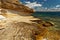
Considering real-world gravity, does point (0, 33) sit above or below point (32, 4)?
below

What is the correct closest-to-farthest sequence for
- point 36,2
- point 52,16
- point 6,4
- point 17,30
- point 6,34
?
point 6,34 → point 17,30 → point 36,2 → point 52,16 → point 6,4

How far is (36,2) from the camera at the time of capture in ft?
21.3

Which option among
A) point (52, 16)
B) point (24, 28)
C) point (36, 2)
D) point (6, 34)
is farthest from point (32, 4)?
point (6, 34)

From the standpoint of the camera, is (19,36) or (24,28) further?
(24,28)

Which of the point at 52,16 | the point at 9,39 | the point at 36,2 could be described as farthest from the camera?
the point at 52,16

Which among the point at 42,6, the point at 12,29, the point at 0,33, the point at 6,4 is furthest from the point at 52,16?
the point at 0,33

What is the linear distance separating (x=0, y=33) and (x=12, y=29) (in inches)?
17.5

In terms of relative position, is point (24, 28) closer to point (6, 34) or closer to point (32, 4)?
point (6, 34)

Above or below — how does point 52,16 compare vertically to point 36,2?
below

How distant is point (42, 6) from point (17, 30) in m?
2.60

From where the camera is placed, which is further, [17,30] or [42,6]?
[42,6]

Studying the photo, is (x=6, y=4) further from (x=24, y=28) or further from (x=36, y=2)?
(x=24, y=28)

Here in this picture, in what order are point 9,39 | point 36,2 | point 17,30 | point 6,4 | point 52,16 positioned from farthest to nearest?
point 6,4, point 52,16, point 36,2, point 17,30, point 9,39

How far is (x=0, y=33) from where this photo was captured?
12.8 feet
